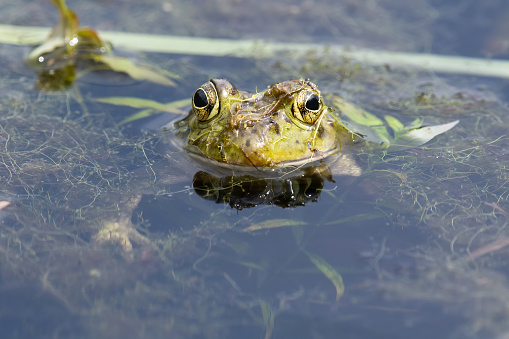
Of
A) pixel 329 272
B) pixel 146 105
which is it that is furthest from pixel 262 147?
pixel 146 105

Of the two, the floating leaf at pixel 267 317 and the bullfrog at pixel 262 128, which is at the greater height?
the bullfrog at pixel 262 128

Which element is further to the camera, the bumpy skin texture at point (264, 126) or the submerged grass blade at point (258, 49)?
the submerged grass blade at point (258, 49)

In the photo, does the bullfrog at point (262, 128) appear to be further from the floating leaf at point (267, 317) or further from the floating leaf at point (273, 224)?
the floating leaf at point (267, 317)

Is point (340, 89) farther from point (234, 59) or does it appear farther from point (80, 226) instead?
point (80, 226)

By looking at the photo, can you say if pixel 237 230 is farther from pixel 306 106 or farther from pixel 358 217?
pixel 306 106

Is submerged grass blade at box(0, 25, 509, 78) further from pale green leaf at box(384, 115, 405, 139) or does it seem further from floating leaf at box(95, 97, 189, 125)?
pale green leaf at box(384, 115, 405, 139)

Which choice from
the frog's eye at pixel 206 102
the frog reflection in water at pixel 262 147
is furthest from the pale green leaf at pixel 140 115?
the frog's eye at pixel 206 102

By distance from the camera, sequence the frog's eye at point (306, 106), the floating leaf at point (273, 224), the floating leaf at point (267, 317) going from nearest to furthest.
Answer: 1. the floating leaf at point (267, 317)
2. the floating leaf at point (273, 224)
3. the frog's eye at point (306, 106)

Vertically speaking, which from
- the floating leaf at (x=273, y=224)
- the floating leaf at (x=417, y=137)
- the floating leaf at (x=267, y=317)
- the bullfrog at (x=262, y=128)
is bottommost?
the floating leaf at (x=417, y=137)
